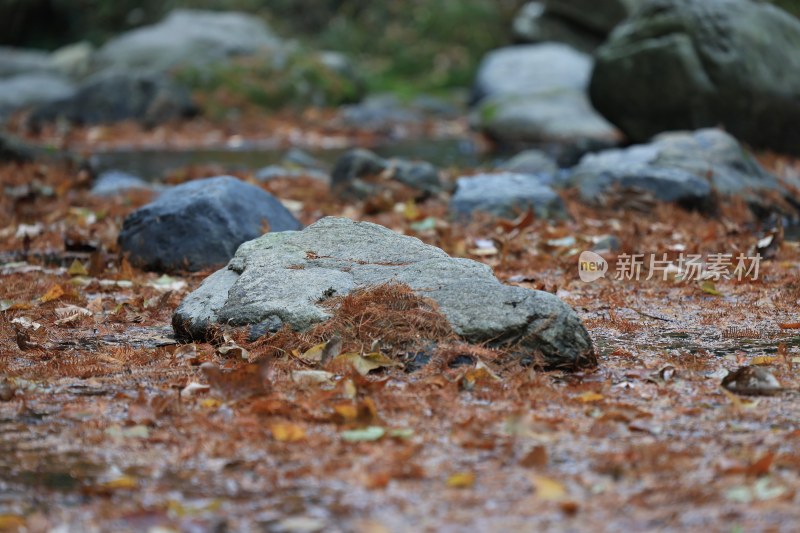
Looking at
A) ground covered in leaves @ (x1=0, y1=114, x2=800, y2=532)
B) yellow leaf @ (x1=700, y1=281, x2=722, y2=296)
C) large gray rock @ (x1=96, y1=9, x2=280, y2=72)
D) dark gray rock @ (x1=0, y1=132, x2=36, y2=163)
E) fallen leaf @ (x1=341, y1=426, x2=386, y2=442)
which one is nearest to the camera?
ground covered in leaves @ (x1=0, y1=114, x2=800, y2=532)

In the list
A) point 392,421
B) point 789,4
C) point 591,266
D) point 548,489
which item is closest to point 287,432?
point 392,421

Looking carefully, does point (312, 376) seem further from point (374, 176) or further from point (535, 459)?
point (374, 176)

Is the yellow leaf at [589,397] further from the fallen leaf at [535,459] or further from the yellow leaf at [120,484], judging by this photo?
the yellow leaf at [120,484]

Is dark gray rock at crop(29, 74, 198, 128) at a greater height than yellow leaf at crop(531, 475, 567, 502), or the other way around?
yellow leaf at crop(531, 475, 567, 502)

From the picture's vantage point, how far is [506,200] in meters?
8.03

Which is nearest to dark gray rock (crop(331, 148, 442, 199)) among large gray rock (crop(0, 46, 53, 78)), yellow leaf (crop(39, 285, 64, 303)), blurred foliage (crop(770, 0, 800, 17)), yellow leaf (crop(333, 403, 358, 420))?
yellow leaf (crop(39, 285, 64, 303))

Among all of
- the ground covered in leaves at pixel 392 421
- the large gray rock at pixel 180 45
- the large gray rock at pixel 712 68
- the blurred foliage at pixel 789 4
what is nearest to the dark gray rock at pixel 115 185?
the ground covered in leaves at pixel 392 421

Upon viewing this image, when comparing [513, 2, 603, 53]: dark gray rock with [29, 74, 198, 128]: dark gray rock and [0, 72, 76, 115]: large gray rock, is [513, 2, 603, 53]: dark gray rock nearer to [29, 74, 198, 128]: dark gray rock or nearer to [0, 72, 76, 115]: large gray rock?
[29, 74, 198, 128]: dark gray rock

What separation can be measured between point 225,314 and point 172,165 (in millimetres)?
9391

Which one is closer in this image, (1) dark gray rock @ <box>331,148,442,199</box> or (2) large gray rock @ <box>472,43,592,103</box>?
(1) dark gray rock @ <box>331,148,442,199</box>

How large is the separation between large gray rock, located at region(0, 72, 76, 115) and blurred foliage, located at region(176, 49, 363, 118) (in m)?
2.55

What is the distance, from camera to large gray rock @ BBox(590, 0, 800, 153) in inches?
448

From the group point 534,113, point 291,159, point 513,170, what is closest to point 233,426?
point 513,170

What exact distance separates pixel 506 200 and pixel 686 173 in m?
1.68
